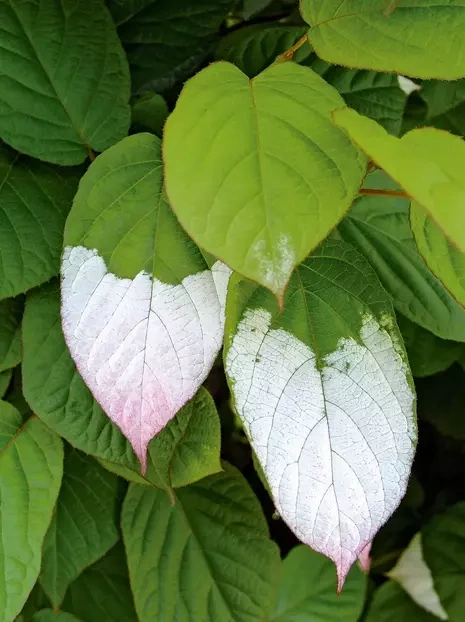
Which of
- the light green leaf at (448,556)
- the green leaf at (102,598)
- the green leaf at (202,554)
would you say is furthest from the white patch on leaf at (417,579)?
the green leaf at (102,598)

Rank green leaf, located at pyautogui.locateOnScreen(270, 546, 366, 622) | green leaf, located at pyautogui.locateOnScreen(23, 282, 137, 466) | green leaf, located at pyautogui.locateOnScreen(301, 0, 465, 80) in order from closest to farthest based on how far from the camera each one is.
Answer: green leaf, located at pyautogui.locateOnScreen(301, 0, 465, 80), green leaf, located at pyautogui.locateOnScreen(23, 282, 137, 466), green leaf, located at pyautogui.locateOnScreen(270, 546, 366, 622)

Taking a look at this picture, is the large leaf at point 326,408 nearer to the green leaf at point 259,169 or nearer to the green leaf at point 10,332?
the green leaf at point 259,169

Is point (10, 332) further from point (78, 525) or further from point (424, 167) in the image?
point (424, 167)

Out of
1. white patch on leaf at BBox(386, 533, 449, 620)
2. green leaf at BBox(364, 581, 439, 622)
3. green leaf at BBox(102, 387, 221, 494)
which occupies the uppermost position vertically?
green leaf at BBox(102, 387, 221, 494)

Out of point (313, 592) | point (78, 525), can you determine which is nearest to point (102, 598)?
point (78, 525)

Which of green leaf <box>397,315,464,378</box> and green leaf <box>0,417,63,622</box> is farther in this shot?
green leaf <box>397,315,464,378</box>

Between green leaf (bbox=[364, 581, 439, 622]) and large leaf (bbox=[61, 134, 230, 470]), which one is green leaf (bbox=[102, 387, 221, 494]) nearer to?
large leaf (bbox=[61, 134, 230, 470])

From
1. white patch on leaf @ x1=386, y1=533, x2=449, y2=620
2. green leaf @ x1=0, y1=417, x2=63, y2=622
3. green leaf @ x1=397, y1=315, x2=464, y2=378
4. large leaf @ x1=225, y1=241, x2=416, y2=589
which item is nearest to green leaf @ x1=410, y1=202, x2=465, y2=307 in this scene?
large leaf @ x1=225, y1=241, x2=416, y2=589

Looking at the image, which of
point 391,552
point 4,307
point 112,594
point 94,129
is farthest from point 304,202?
point 391,552
